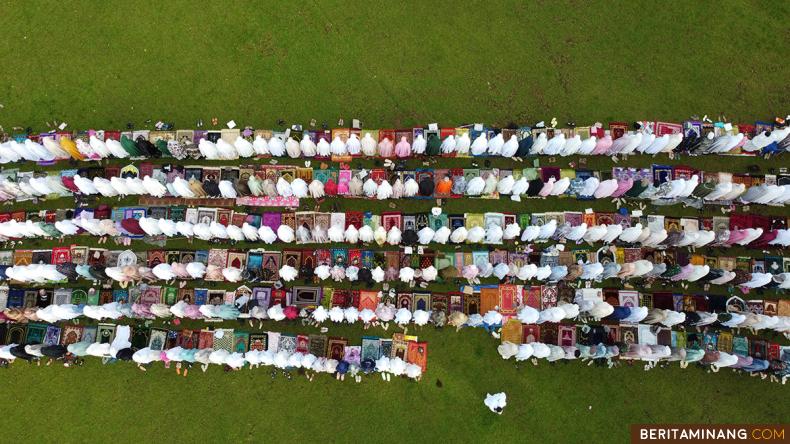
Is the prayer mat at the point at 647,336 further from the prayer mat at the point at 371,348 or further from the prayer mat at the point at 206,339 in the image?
the prayer mat at the point at 206,339

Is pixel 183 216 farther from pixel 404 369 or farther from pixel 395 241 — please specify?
pixel 404 369

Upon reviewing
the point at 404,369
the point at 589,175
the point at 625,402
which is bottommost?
the point at 625,402

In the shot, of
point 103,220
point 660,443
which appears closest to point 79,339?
point 103,220

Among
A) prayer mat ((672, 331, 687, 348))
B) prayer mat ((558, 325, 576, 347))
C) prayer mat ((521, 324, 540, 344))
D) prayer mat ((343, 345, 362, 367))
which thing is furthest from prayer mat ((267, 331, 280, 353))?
prayer mat ((672, 331, 687, 348))

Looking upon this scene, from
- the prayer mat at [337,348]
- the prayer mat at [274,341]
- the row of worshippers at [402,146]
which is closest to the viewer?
the prayer mat at [274,341]

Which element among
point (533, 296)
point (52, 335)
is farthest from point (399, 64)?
point (52, 335)

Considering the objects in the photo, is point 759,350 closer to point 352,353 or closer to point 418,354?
point 418,354

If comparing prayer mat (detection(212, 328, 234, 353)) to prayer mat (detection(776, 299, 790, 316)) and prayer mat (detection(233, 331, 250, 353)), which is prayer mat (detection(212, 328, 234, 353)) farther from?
prayer mat (detection(776, 299, 790, 316))

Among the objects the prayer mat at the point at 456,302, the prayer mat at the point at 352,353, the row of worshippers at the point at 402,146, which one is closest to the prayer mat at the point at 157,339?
the prayer mat at the point at 352,353
